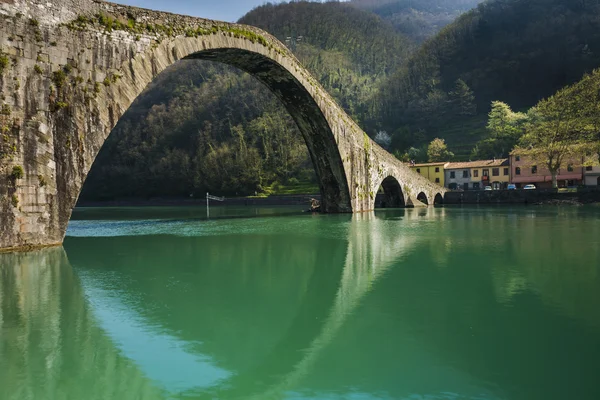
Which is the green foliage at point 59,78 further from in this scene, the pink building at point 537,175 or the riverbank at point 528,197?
the pink building at point 537,175

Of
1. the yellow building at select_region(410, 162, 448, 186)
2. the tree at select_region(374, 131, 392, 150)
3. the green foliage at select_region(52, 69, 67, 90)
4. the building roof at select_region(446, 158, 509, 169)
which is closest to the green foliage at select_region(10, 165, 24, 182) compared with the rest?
the green foliage at select_region(52, 69, 67, 90)

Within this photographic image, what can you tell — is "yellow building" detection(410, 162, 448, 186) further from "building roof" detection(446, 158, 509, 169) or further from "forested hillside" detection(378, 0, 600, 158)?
"forested hillside" detection(378, 0, 600, 158)

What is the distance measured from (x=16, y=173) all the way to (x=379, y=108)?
10592 cm

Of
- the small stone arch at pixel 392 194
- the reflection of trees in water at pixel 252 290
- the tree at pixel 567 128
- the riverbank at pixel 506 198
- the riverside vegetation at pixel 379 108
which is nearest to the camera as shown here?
the reflection of trees in water at pixel 252 290

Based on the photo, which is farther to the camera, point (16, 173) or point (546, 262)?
point (16, 173)

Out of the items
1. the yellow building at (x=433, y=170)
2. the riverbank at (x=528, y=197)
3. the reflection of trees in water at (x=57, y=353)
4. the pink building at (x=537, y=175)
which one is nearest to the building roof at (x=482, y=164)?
the yellow building at (x=433, y=170)

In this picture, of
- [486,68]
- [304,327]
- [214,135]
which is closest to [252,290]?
[304,327]

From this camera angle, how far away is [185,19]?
21734 millimetres

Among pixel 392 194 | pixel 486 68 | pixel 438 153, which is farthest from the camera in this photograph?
pixel 486 68

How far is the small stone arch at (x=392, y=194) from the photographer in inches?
1864

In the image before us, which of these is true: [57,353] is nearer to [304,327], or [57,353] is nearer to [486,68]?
[304,327]

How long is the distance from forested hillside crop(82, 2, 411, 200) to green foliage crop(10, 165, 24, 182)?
72439 mm

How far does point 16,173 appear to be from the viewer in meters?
14.3

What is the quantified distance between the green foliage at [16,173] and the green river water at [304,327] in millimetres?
2232
